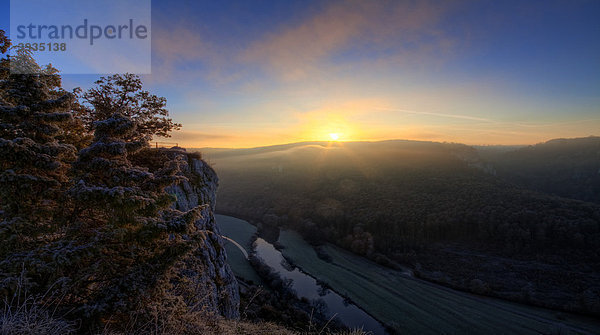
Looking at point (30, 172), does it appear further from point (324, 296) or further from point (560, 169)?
point (560, 169)

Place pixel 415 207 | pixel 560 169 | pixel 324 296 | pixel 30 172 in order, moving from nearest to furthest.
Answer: pixel 30 172
pixel 324 296
pixel 415 207
pixel 560 169

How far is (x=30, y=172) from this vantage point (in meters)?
5.18

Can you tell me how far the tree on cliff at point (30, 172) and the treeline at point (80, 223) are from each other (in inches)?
0.7

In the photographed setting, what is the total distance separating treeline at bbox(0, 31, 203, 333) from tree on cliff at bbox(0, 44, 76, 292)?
0.06ft

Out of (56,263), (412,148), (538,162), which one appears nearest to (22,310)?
(56,263)

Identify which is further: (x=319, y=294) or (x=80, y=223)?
(x=319, y=294)

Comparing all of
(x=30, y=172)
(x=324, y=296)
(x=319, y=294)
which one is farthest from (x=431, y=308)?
(x=30, y=172)

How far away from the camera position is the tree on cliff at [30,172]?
455 centimetres

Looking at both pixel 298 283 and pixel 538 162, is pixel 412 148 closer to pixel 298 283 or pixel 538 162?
pixel 538 162

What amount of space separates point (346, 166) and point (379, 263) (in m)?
47.2

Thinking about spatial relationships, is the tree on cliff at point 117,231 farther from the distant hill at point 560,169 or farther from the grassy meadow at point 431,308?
the distant hill at point 560,169

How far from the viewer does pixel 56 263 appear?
405 cm

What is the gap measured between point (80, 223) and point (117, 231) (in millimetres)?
1102

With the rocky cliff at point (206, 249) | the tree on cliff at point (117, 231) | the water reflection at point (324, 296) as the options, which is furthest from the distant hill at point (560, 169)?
the tree on cliff at point (117, 231)
